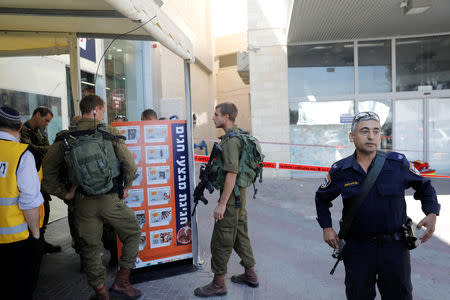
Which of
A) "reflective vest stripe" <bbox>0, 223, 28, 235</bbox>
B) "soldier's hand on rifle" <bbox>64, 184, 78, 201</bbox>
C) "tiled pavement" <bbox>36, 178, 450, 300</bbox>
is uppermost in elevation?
"soldier's hand on rifle" <bbox>64, 184, 78, 201</bbox>

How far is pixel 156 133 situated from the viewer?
11.7ft

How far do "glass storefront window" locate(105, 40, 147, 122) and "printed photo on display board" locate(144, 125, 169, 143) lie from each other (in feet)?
18.3

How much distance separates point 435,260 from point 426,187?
2355 millimetres

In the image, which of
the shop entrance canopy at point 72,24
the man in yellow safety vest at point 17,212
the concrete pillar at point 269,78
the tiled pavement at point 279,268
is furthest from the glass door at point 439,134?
the man in yellow safety vest at point 17,212

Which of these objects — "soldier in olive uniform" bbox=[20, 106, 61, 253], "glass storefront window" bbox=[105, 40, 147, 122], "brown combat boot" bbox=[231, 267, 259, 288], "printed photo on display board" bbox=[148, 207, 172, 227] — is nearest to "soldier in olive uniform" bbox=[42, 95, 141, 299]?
"printed photo on display board" bbox=[148, 207, 172, 227]

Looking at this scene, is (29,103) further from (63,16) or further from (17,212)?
(17,212)

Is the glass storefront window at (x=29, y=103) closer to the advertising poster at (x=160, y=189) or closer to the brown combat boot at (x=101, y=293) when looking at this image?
the advertising poster at (x=160, y=189)

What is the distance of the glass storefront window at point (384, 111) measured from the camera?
31.9ft

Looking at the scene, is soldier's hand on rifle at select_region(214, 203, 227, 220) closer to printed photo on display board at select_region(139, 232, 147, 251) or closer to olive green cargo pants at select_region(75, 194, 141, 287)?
olive green cargo pants at select_region(75, 194, 141, 287)

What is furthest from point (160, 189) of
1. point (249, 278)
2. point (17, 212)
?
point (17, 212)

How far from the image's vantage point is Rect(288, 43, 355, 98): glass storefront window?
32.2 feet

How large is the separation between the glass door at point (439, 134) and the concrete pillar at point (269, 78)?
4240 millimetres

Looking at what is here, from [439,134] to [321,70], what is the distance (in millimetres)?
3986

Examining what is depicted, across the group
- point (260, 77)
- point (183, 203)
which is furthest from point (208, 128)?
point (183, 203)
